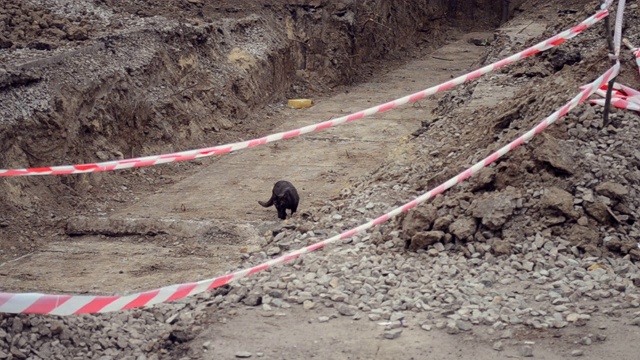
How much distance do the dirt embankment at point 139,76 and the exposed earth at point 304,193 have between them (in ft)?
0.14

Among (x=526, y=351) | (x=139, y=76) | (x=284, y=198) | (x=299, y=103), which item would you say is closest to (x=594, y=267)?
(x=526, y=351)

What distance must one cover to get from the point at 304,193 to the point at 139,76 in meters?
3.69

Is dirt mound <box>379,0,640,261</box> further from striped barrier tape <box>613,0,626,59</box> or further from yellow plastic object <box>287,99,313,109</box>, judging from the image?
yellow plastic object <box>287,99,313,109</box>

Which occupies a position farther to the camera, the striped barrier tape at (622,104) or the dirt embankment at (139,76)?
the dirt embankment at (139,76)

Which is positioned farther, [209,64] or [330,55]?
[330,55]

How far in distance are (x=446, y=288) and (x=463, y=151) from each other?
3.62 m

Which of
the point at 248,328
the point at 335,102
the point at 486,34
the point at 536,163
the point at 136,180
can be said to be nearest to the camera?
the point at 248,328

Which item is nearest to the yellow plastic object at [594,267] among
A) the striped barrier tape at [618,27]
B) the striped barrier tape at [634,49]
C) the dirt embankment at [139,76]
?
the striped barrier tape at [618,27]

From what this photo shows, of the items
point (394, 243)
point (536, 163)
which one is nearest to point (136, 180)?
point (394, 243)

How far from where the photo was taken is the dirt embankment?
1161cm

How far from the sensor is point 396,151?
13.2 meters

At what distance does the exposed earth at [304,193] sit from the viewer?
662 cm

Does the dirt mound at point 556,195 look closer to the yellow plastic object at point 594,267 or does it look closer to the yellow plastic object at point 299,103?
the yellow plastic object at point 594,267

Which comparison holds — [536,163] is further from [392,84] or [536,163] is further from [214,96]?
[392,84]
